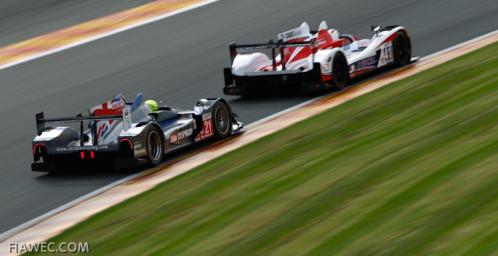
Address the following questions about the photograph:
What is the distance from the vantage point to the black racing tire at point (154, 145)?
14.6 m

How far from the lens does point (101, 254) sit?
34.8 feet

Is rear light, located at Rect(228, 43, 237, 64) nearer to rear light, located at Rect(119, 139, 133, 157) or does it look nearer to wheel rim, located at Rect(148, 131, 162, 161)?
wheel rim, located at Rect(148, 131, 162, 161)

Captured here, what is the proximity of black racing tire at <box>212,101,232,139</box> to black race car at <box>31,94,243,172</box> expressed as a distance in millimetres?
34

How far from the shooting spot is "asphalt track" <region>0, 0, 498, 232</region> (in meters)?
18.7

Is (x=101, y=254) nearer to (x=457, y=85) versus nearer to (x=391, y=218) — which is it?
(x=391, y=218)

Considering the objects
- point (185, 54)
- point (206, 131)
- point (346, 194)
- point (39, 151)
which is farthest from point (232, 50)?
point (346, 194)

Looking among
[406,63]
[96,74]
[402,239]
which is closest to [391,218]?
[402,239]

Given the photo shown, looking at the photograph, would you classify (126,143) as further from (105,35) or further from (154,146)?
(105,35)

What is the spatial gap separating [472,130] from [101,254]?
4.02 meters

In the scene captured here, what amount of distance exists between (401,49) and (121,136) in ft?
21.2

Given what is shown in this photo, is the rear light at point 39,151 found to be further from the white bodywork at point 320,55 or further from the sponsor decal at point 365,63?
the sponsor decal at point 365,63

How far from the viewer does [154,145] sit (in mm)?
14828

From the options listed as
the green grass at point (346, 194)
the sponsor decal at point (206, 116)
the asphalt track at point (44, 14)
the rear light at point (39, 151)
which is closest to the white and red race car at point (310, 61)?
the sponsor decal at point (206, 116)

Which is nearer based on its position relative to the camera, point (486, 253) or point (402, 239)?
point (486, 253)
